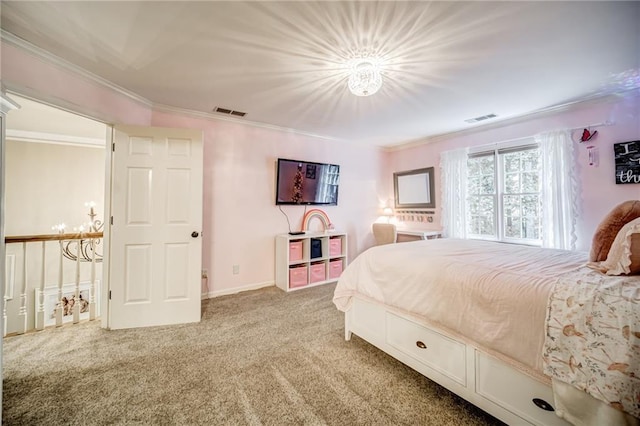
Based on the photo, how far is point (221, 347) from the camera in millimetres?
2123

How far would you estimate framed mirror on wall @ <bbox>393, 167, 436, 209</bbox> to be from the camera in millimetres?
4492

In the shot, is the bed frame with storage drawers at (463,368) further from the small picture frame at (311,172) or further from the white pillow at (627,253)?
the small picture frame at (311,172)

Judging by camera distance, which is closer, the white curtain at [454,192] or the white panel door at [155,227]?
the white panel door at [155,227]

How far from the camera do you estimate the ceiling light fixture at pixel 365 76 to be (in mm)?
2104

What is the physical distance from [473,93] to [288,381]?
3.25 meters

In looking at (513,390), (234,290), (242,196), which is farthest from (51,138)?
(513,390)

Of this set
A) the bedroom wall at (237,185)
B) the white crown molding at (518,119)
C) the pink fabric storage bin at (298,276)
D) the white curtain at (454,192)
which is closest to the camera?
the white crown molding at (518,119)

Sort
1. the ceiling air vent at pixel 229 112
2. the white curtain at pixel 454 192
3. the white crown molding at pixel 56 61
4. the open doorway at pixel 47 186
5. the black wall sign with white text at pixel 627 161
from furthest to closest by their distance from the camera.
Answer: the white curtain at pixel 454 192, the open doorway at pixel 47 186, the ceiling air vent at pixel 229 112, the black wall sign with white text at pixel 627 161, the white crown molding at pixel 56 61

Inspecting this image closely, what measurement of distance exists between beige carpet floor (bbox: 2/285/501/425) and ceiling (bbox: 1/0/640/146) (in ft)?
7.86

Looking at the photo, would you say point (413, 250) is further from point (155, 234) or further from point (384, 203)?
point (384, 203)

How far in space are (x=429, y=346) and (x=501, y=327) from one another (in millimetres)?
500

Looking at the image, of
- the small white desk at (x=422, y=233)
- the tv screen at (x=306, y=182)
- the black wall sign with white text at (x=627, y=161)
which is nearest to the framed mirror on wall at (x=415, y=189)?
the small white desk at (x=422, y=233)

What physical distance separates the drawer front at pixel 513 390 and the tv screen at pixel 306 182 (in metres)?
3.04

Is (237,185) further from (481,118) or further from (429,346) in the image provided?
(481,118)
